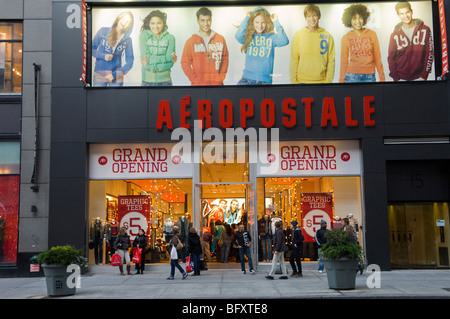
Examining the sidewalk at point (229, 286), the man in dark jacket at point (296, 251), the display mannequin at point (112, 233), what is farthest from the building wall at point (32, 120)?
the man in dark jacket at point (296, 251)

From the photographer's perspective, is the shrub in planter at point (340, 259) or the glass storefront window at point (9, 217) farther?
the glass storefront window at point (9, 217)

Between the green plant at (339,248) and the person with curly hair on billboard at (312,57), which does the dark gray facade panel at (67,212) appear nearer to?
the person with curly hair on billboard at (312,57)


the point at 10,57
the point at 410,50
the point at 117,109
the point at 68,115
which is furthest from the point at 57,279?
the point at 410,50

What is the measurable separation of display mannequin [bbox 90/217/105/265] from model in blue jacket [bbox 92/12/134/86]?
495 centimetres

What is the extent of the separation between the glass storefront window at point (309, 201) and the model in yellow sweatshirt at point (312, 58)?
3.62 m

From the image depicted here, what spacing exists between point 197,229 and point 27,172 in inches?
244

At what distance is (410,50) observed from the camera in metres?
19.1

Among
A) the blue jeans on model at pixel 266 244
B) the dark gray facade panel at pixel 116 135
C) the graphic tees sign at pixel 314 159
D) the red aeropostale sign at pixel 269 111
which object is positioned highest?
the red aeropostale sign at pixel 269 111

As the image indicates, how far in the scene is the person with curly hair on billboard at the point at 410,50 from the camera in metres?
19.0

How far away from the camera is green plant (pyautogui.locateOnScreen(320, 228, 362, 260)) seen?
44.8ft
